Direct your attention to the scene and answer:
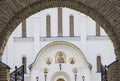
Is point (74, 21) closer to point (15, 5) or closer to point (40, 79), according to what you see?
point (40, 79)

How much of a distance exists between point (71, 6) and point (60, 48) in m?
31.0

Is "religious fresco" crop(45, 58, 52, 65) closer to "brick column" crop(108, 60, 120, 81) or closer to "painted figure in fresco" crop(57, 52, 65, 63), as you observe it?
"painted figure in fresco" crop(57, 52, 65, 63)

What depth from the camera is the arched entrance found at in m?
9.63

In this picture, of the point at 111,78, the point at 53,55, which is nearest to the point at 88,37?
the point at 53,55

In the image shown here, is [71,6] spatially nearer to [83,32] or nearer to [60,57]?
[60,57]

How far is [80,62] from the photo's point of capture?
41.5 meters

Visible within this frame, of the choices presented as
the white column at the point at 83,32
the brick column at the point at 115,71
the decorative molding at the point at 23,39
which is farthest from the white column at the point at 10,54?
the brick column at the point at 115,71

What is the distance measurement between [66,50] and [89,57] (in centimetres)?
224

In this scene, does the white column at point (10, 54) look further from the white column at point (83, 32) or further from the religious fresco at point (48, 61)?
the white column at point (83, 32)

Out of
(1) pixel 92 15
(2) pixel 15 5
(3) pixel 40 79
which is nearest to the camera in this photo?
(2) pixel 15 5

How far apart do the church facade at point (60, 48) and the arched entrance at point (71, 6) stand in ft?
99.6

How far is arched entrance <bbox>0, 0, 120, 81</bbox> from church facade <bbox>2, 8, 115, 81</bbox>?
30.4m

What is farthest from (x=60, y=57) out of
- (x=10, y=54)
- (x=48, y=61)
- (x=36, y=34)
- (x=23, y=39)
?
(x=10, y=54)

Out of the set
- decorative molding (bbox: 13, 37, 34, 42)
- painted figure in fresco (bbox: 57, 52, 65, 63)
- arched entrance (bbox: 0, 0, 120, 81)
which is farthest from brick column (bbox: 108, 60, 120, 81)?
decorative molding (bbox: 13, 37, 34, 42)
